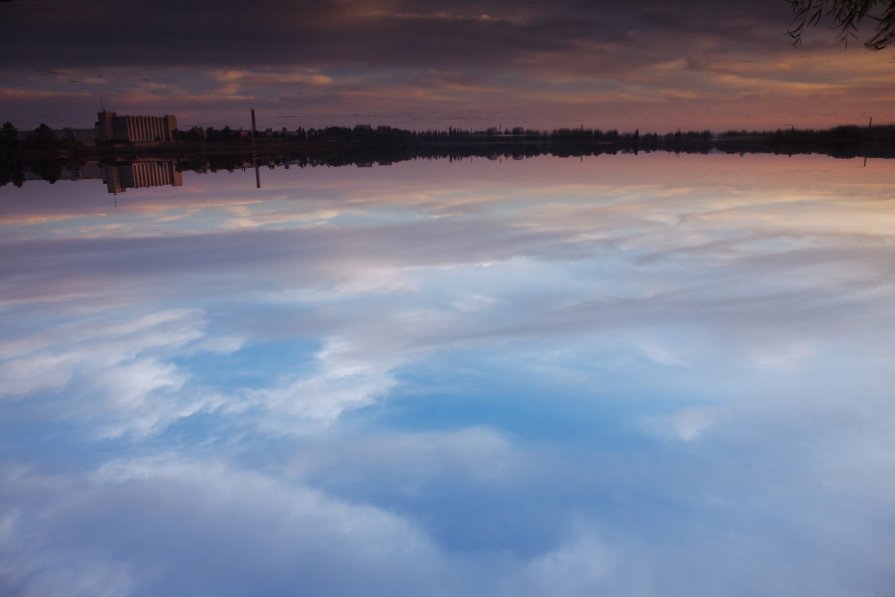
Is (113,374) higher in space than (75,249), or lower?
lower

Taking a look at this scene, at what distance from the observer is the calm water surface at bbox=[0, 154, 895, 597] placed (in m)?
3.80

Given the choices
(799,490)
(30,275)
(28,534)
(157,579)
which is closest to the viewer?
(157,579)

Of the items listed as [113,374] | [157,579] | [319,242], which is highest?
[319,242]

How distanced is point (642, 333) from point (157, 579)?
20.4 ft

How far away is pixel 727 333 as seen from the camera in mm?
7641

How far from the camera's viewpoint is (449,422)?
556cm

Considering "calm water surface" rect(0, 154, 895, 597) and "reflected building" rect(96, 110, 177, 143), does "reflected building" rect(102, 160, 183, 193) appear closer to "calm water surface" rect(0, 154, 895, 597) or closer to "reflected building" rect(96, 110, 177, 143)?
"calm water surface" rect(0, 154, 895, 597)

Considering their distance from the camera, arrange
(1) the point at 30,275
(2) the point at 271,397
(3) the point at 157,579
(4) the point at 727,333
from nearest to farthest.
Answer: (3) the point at 157,579 < (2) the point at 271,397 < (4) the point at 727,333 < (1) the point at 30,275

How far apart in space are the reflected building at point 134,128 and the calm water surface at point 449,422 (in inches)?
4692

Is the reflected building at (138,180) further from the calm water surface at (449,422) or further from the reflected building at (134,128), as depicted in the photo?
the reflected building at (134,128)

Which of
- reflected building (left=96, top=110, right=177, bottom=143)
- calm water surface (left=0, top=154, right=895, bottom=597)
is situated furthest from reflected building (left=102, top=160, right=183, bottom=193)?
reflected building (left=96, top=110, right=177, bottom=143)

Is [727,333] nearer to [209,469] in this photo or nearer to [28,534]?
[209,469]

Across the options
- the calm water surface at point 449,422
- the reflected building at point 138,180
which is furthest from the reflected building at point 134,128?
the calm water surface at point 449,422

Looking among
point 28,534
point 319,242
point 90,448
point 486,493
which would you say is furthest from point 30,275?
point 486,493
